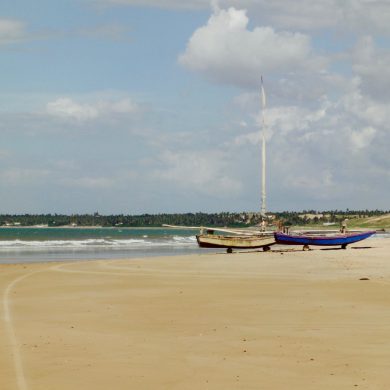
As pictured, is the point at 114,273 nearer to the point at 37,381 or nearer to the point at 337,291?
the point at 337,291

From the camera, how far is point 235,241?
60656 mm

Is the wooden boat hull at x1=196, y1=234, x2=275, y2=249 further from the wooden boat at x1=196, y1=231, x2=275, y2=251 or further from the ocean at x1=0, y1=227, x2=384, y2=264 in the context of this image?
the ocean at x1=0, y1=227, x2=384, y2=264

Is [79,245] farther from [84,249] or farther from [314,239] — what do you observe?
[314,239]

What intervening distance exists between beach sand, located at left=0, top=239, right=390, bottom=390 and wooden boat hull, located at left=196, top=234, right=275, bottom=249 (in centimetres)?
2981

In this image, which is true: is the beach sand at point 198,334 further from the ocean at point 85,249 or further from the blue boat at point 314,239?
the blue boat at point 314,239

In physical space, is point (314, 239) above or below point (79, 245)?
above

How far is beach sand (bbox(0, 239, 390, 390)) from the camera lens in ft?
39.2

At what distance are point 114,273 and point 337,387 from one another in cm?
2545

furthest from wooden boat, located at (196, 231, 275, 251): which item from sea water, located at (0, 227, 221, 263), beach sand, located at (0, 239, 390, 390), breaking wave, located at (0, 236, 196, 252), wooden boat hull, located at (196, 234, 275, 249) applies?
beach sand, located at (0, 239, 390, 390)

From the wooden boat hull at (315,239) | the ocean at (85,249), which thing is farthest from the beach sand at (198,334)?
the wooden boat hull at (315,239)

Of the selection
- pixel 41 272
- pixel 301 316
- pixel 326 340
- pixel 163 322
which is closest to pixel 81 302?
pixel 163 322

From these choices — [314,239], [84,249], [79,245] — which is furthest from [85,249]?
[314,239]

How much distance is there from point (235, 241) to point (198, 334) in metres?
44.7

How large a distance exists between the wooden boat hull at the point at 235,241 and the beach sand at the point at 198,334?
29.8 metres
